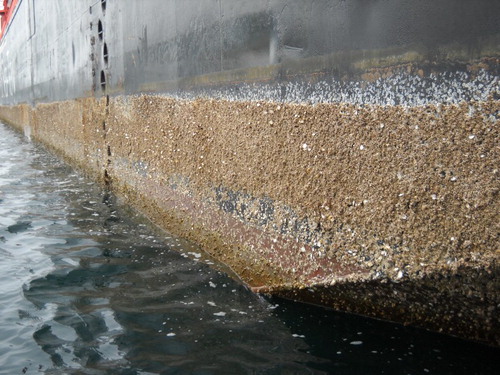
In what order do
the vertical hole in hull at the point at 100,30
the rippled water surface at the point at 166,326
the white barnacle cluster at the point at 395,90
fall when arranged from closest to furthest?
the white barnacle cluster at the point at 395,90, the rippled water surface at the point at 166,326, the vertical hole in hull at the point at 100,30

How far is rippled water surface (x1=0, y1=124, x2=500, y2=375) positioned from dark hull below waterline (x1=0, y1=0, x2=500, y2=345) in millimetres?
142

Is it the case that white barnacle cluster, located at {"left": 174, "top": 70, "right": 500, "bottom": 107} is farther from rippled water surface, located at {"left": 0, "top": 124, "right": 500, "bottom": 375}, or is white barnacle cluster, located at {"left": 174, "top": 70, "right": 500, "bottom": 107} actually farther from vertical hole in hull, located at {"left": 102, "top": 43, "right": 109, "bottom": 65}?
vertical hole in hull, located at {"left": 102, "top": 43, "right": 109, "bottom": 65}

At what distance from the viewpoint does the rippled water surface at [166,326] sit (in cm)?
240

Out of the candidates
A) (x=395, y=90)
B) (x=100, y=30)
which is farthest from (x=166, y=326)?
(x=100, y=30)

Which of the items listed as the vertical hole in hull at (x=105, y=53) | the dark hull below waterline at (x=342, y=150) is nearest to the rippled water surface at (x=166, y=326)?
the dark hull below waterline at (x=342, y=150)

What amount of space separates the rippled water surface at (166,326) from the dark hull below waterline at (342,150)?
14 centimetres

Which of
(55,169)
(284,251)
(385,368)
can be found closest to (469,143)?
(385,368)

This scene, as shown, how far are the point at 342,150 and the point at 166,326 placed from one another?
135cm

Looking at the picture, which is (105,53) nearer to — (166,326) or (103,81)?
(103,81)

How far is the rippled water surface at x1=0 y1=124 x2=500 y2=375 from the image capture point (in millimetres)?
2404

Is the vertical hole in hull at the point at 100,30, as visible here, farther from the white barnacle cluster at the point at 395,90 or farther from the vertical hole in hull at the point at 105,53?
the white barnacle cluster at the point at 395,90

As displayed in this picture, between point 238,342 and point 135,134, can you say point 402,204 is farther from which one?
point 135,134

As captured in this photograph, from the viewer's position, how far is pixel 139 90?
541 cm

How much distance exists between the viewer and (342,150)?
2.57 metres
